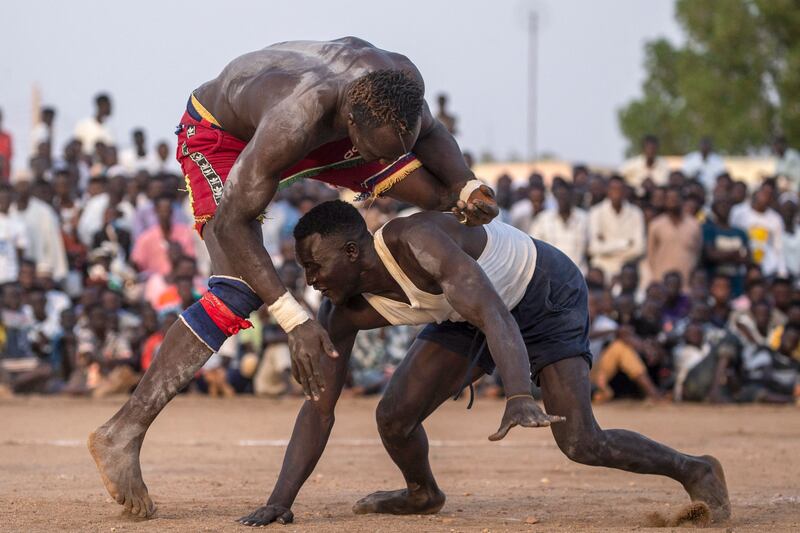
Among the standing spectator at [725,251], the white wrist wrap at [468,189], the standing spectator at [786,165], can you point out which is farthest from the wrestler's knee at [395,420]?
the standing spectator at [786,165]

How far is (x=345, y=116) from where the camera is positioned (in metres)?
5.09

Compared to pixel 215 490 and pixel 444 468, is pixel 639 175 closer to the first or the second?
pixel 444 468

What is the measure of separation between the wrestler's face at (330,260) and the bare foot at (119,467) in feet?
3.41

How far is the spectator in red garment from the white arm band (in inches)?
327

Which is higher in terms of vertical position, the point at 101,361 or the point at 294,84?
the point at 294,84

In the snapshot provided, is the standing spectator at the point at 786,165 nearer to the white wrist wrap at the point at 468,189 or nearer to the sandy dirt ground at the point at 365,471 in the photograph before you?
the sandy dirt ground at the point at 365,471

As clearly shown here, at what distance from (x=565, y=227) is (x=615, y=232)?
0.53m

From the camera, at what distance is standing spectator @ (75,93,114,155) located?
1618cm

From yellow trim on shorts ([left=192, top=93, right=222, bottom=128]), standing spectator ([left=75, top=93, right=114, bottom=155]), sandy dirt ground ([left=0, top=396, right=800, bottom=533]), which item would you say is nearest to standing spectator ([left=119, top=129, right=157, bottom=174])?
standing spectator ([left=75, top=93, right=114, bottom=155])

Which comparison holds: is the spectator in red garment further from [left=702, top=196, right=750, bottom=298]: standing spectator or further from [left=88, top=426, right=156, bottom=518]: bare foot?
[left=88, top=426, right=156, bottom=518]: bare foot

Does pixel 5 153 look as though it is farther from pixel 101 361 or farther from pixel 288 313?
pixel 288 313

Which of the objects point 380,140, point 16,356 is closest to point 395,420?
point 380,140

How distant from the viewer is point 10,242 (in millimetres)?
13234

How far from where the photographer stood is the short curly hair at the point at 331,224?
525 centimetres
